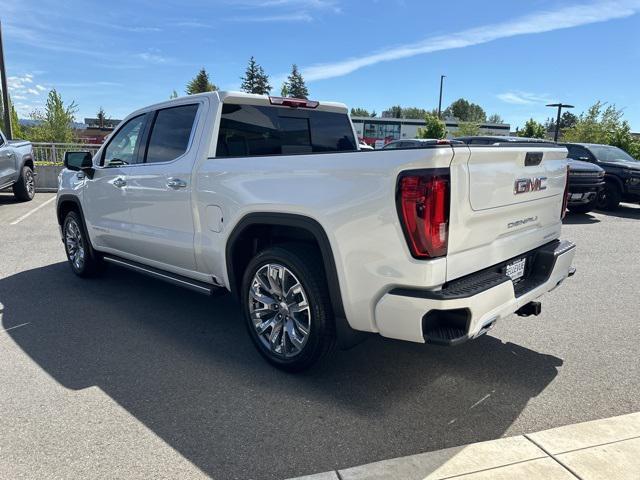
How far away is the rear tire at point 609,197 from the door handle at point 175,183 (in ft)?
38.4

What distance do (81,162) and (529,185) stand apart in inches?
177

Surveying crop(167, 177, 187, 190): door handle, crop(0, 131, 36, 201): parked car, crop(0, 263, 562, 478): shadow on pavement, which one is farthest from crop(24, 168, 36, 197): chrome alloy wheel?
crop(167, 177, 187, 190): door handle

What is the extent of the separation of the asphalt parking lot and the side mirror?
55.3 inches

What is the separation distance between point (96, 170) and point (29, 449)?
11.0 ft

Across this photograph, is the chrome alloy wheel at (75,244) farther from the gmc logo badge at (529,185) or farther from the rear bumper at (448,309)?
the gmc logo badge at (529,185)

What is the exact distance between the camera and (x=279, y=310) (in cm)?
347

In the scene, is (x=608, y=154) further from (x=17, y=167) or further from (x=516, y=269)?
(x=17, y=167)

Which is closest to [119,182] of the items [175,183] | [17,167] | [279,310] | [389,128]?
[175,183]

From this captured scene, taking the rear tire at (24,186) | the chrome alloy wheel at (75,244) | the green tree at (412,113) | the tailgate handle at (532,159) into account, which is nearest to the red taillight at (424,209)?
the tailgate handle at (532,159)

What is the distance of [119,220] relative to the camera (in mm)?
4996

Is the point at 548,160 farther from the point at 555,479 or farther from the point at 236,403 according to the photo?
the point at 236,403

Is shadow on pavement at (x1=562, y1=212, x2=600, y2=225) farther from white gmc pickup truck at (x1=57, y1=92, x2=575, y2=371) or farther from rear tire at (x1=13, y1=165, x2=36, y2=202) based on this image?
rear tire at (x1=13, y1=165, x2=36, y2=202)

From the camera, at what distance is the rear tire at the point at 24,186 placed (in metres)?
12.3

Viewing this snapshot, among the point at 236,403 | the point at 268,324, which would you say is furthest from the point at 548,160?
the point at 236,403
